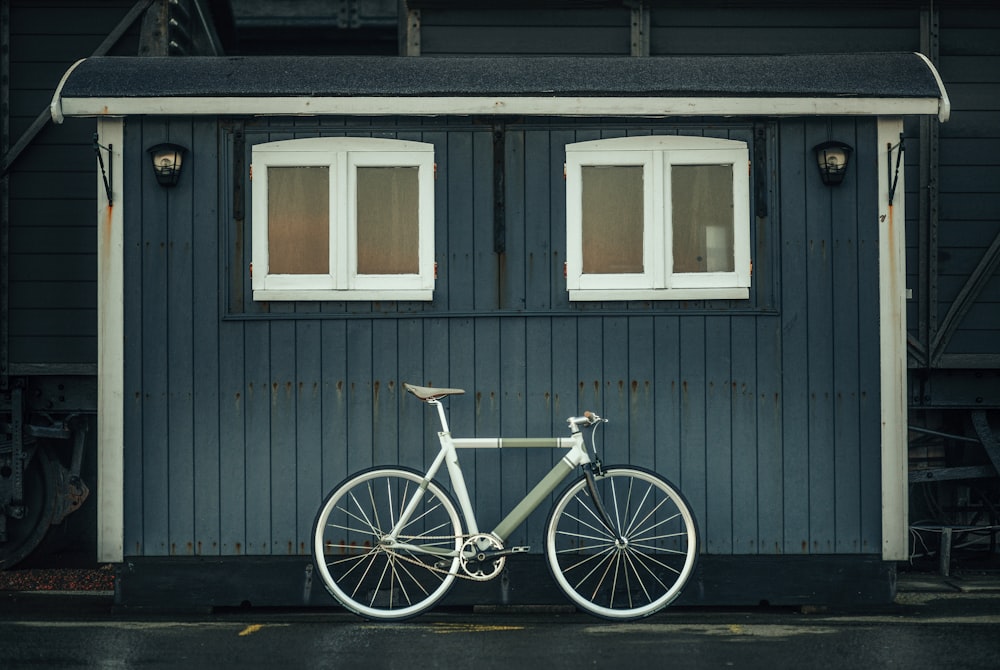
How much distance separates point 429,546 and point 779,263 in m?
2.57

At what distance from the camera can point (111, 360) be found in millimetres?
7180

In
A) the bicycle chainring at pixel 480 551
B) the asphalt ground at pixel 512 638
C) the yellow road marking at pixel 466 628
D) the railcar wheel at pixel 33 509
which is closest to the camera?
the asphalt ground at pixel 512 638

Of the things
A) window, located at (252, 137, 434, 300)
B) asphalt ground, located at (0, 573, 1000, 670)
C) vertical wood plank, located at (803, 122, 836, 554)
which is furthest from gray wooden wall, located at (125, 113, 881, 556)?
asphalt ground, located at (0, 573, 1000, 670)

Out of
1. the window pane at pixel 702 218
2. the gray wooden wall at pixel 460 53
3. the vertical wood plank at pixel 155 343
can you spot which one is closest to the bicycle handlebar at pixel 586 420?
the window pane at pixel 702 218

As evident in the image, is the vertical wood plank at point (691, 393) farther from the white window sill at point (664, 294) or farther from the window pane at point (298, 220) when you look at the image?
the window pane at point (298, 220)

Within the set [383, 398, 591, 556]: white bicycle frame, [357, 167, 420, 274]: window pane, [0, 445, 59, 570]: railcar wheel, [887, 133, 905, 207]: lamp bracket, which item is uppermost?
[887, 133, 905, 207]: lamp bracket

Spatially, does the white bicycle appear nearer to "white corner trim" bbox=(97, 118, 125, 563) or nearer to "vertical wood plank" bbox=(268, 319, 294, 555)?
"vertical wood plank" bbox=(268, 319, 294, 555)

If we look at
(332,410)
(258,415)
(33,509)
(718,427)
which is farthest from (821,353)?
(33,509)

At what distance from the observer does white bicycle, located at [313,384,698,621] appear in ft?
22.6

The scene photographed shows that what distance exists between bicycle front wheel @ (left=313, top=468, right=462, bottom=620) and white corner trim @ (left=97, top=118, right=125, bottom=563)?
1.21 meters

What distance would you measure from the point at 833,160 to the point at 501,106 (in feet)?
6.30

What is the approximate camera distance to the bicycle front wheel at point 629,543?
7.11 m

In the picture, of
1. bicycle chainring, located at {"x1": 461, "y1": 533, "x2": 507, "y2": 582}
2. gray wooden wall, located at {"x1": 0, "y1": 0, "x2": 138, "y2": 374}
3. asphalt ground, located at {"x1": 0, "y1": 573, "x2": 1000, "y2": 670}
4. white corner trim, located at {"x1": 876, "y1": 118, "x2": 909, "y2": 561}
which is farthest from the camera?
gray wooden wall, located at {"x1": 0, "y1": 0, "x2": 138, "y2": 374}

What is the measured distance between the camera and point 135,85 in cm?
711
